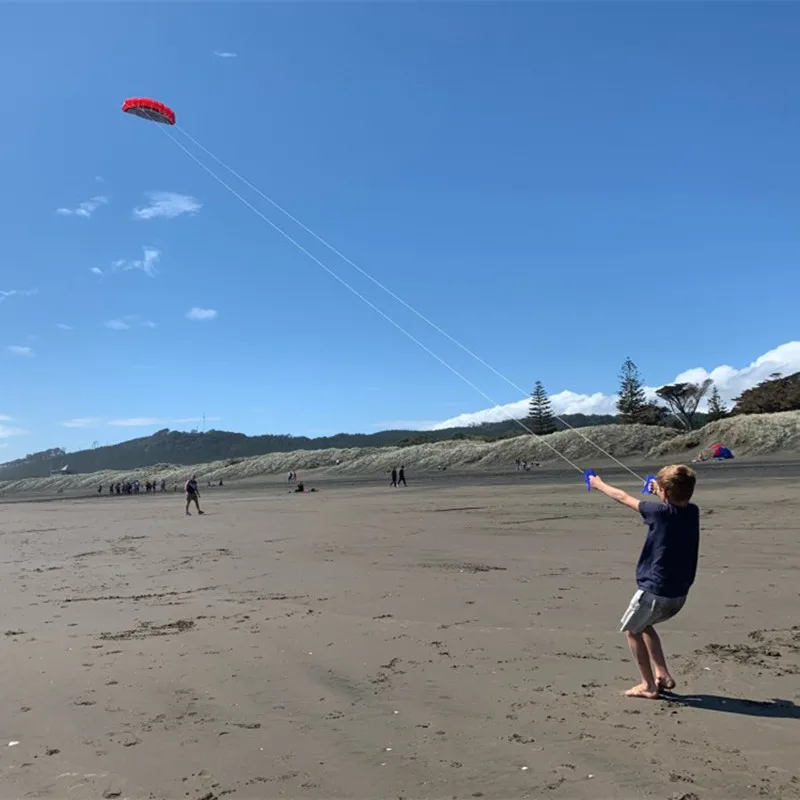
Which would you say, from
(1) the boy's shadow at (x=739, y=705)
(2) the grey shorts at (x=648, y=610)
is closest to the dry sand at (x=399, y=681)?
(1) the boy's shadow at (x=739, y=705)

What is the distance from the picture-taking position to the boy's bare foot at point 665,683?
4.88m

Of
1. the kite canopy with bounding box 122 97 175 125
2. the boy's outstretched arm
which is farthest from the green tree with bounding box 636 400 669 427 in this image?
the boy's outstretched arm

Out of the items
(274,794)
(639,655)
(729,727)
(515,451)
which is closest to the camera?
(274,794)

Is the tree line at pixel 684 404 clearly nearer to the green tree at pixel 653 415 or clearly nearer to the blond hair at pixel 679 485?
the green tree at pixel 653 415

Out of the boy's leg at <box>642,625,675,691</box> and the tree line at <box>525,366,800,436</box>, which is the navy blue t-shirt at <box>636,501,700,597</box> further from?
the tree line at <box>525,366,800,436</box>

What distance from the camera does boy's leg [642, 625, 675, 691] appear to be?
4.90 meters

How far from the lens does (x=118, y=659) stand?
6391mm

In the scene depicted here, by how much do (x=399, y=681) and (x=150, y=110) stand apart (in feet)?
47.2

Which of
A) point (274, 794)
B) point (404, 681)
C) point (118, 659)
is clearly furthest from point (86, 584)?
point (274, 794)

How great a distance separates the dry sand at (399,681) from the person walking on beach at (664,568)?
0.77 ft

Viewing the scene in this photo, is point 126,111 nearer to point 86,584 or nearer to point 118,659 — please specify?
point 86,584

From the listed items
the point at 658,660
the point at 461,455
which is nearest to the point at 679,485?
the point at 658,660

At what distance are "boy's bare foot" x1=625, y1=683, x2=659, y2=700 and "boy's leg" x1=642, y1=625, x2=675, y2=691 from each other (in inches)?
2.8

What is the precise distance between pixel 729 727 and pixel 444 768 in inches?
72.0
